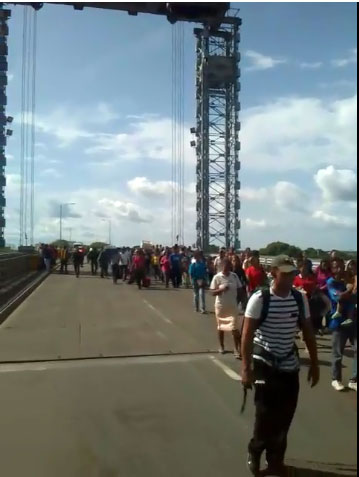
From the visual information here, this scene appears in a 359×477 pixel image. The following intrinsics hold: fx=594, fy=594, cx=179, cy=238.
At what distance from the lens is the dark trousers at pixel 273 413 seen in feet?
14.7

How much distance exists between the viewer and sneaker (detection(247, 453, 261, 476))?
4.50 m

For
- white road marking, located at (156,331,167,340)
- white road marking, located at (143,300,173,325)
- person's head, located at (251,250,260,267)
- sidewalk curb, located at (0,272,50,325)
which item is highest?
person's head, located at (251,250,260,267)

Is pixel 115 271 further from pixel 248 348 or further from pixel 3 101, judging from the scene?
pixel 3 101

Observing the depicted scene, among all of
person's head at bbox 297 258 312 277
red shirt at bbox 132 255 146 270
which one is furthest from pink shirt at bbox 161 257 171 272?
person's head at bbox 297 258 312 277

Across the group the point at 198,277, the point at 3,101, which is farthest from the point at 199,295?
the point at 3,101

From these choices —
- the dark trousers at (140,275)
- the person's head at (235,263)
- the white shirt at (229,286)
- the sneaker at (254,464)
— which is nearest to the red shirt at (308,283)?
the white shirt at (229,286)

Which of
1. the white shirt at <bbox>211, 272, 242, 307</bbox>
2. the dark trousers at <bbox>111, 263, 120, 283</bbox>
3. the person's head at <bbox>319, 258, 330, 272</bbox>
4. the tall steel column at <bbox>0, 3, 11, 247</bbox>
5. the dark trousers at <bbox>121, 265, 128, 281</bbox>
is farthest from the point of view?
the dark trousers at <bbox>121, 265, 128, 281</bbox>

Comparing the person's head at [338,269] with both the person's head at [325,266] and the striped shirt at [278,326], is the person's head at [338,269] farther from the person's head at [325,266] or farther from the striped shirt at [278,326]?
the striped shirt at [278,326]

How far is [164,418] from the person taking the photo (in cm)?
605

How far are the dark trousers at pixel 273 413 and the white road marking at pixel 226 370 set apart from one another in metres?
3.45

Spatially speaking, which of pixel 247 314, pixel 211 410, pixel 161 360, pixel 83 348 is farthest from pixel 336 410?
pixel 83 348

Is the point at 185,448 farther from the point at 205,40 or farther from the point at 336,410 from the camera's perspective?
the point at 205,40

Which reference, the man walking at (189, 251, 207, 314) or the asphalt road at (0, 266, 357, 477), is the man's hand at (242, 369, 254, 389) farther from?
the man walking at (189, 251, 207, 314)

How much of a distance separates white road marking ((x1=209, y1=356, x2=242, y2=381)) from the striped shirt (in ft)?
11.6
